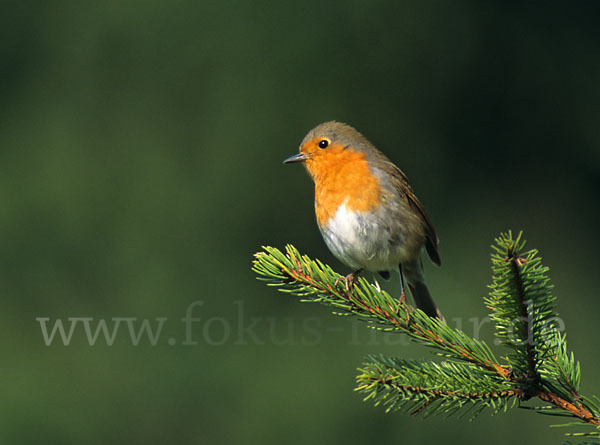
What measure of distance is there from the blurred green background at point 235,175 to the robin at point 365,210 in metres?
2.37

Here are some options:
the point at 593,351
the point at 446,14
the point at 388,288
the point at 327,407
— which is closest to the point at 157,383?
the point at 327,407

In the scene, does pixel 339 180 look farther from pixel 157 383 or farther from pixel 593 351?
pixel 593 351

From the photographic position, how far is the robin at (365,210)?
349 centimetres

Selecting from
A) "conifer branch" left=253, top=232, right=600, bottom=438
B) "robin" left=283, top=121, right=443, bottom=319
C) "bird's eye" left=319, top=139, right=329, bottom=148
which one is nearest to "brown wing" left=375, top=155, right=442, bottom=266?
"robin" left=283, top=121, right=443, bottom=319

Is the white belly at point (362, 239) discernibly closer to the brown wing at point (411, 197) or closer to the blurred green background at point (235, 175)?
the brown wing at point (411, 197)

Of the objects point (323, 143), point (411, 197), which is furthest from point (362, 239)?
point (323, 143)

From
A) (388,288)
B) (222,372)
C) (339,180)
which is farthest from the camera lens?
(222,372)

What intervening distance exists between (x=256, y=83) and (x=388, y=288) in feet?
7.85

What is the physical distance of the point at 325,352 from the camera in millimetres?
6324

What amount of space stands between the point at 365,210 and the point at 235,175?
139 inches

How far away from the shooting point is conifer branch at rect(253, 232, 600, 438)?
1959 millimetres

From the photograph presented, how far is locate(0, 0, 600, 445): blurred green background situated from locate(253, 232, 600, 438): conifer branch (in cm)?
385

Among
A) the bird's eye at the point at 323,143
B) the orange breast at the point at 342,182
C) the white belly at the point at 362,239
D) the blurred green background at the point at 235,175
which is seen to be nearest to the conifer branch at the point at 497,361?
the white belly at the point at 362,239

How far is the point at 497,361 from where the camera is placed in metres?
2.24
